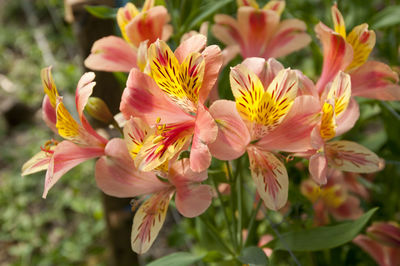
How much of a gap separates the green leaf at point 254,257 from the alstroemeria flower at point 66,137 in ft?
1.08

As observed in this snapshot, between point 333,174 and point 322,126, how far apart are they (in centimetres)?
57

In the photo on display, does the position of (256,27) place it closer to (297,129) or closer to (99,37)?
(297,129)

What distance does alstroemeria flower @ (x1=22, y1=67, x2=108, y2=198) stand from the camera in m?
0.71

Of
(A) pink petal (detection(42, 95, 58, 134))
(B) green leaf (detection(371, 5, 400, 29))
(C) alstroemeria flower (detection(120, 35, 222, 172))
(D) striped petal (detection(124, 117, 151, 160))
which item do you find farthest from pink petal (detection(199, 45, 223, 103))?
(B) green leaf (detection(371, 5, 400, 29))

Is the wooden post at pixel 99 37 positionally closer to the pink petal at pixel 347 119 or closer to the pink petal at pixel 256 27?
the pink petal at pixel 256 27

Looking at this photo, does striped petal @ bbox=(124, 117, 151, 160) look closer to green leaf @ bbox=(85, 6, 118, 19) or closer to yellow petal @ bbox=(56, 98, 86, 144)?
yellow petal @ bbox=(56, 98, 86, 144)

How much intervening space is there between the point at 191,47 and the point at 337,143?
12.0 inches

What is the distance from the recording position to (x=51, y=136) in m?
2.82

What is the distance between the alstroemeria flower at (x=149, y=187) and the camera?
704 millimetres

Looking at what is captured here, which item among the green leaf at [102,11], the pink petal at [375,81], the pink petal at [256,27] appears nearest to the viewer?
the pink petal at [375,81]

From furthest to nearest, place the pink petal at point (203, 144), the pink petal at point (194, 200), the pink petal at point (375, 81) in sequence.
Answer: the pink petal at point (375, 81) → the pink petal at point (194, 200) → the pink petal at point (203, 144)

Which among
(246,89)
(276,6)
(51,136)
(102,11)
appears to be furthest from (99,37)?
(51,136)

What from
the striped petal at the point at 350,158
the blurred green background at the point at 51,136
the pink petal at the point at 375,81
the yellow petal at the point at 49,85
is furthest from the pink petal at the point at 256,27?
the yellow petal at the point at 49,85

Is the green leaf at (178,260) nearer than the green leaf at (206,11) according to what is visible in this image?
Yes
